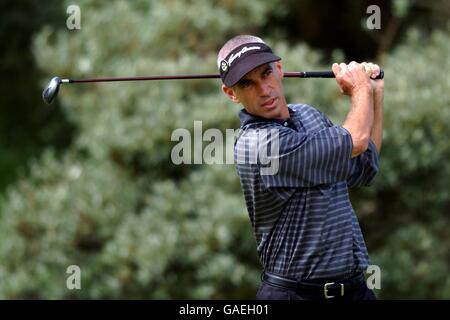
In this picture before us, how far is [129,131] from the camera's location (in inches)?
282

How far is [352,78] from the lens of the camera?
3240 mm

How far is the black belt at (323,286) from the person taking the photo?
3.27 metres

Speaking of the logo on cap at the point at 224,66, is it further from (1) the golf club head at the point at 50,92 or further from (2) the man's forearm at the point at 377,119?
(1) the golf club head at the point at 50,92

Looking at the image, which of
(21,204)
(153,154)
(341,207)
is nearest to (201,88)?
(153,154)

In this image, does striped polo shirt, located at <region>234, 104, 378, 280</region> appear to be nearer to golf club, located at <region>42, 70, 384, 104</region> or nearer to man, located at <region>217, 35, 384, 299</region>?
man, located at <region>217, 35, 384, 299</region>

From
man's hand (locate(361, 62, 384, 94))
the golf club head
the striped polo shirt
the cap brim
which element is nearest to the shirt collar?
the striped polo shirt

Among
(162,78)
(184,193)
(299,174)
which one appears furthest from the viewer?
(184,193)

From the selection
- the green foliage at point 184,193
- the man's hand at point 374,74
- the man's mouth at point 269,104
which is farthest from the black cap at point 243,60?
the green foliage at point 184,193

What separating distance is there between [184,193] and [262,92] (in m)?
3.82

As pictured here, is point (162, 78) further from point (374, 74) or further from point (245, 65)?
point (374, 74)

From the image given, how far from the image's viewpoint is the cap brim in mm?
3180

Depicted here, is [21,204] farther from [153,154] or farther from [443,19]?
[443,19]

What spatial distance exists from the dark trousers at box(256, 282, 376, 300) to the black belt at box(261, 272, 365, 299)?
1 cm

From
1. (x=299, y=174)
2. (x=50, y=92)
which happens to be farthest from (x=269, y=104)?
(x=50, y=92)
